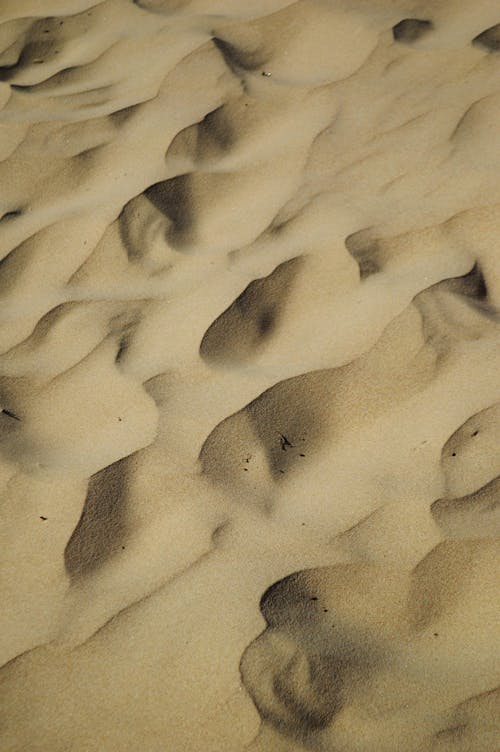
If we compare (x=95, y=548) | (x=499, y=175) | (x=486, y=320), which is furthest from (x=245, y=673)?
(x=499, y=175)

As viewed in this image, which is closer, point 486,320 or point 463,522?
point 463,522

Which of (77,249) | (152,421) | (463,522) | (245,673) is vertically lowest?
(463,522)

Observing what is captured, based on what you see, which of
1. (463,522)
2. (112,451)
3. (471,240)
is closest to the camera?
(463,522)

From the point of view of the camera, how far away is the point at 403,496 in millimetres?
1607

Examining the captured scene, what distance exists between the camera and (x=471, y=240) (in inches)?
79.1

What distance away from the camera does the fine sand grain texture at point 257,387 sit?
1423 mm

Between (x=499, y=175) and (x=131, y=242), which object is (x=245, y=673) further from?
(x=499, y=175)

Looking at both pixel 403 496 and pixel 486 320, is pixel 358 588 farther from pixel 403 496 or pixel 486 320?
pixel 486 320

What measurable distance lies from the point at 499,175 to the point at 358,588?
1.14 meters

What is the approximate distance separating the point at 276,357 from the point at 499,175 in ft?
2.47

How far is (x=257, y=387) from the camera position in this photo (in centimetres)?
181

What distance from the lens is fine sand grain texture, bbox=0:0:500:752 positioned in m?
1.42

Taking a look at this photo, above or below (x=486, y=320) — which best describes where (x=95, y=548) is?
above

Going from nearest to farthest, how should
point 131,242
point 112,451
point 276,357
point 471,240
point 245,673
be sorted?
point 245,673
point 112,451
point 276,357
point 471,240
point 131,242
